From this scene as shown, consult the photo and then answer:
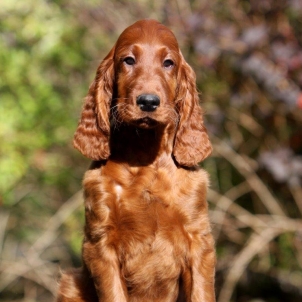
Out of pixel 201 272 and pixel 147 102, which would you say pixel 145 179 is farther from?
pixel 201 272

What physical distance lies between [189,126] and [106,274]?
98 centimetres

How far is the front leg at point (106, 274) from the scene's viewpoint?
420 centimetres

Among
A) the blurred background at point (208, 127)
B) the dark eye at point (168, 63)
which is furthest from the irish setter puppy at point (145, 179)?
the blurred background at point (208, 127)

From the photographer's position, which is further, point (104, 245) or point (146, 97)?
point (104, 245)

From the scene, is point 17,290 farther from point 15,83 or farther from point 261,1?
point 261,1

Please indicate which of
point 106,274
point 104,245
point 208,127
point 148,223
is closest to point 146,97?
point 148,223

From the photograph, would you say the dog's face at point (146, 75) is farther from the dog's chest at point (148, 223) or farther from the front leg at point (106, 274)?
the front leg at point (106, 274)

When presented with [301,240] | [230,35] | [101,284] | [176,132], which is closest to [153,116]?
[176,132]

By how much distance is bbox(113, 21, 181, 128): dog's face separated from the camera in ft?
13.4

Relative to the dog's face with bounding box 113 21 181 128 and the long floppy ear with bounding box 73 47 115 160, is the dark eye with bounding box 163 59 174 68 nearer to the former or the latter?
the dog's face with bounding box 113 21 181 128

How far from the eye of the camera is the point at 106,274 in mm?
4211

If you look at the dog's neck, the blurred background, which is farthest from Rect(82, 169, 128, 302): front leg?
the blurred background

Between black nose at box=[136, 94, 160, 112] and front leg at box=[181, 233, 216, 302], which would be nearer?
black nose at box=[136, 94, 160, 112]

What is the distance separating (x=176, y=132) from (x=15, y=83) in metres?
4.92
